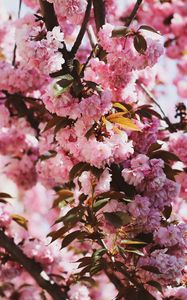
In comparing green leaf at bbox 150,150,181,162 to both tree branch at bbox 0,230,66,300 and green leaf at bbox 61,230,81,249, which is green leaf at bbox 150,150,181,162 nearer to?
green leaf at bbox 61,230,81,249

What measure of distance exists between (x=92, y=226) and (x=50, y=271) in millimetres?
1259

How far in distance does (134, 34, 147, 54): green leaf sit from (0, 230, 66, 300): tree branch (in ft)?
3.75

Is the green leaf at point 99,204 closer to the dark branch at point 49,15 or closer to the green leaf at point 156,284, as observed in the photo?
the green leaf at point 156,284

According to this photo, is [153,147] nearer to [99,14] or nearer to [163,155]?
[163,155]

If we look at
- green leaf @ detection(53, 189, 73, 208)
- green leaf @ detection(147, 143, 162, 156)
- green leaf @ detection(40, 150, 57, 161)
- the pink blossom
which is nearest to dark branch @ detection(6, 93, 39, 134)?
green leaf @ detection(40, 150, 57, 161)

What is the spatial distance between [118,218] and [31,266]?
3.33ft

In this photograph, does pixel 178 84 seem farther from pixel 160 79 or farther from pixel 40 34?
pixel 40 34

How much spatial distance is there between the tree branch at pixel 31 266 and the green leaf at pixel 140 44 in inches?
45.0

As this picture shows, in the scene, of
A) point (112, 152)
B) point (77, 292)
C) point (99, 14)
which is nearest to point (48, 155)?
point (77, 292)

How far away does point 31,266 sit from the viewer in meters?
3.17

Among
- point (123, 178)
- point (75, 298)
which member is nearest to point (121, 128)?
point (123, 178)

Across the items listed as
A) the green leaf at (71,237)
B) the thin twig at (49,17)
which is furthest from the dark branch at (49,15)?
the green leaf at (71,237)

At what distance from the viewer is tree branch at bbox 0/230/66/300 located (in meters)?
3.02

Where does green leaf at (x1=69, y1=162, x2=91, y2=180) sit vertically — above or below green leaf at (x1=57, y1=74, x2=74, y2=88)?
below
